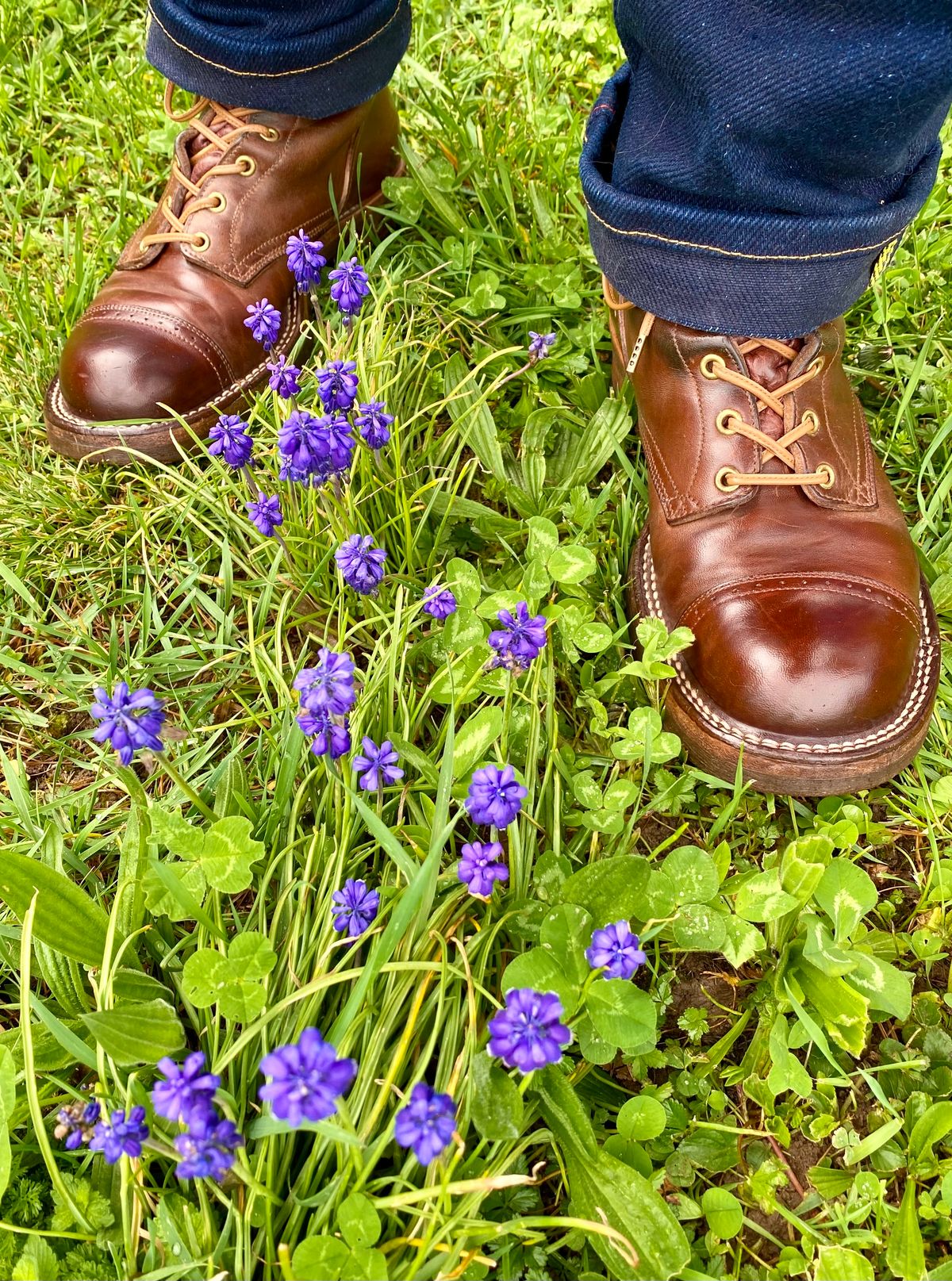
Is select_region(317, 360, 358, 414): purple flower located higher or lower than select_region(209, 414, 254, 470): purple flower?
higher

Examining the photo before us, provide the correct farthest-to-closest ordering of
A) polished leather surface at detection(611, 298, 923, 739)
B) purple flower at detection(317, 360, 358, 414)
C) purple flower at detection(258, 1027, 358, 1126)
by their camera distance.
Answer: polished leather surface at detection(611, 298, 923, 739) < purple flower at detection(317, 360, 358, 414) < purple flower at detection(258, 1027, 358, 1126)

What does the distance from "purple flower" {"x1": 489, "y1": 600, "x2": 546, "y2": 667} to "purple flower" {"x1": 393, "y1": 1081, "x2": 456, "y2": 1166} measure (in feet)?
1.87

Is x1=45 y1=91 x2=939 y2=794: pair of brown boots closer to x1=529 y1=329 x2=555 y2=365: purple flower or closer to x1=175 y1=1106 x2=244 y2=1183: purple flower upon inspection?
x1=529 y1=329 x2=555 y2=365: purple flower

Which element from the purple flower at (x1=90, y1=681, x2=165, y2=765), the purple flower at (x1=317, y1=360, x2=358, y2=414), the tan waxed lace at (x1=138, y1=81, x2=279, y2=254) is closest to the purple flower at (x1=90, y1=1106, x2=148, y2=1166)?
the purple flower at (x1=90, y1=681, x2=165, y2=765)

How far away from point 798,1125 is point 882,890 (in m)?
0.42

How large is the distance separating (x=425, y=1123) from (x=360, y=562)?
76 centimetres

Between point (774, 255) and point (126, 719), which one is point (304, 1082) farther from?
point (774, 255)

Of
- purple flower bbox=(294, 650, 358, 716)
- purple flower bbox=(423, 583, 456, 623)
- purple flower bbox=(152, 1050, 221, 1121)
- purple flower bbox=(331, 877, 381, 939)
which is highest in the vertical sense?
purple flower bbox=(294, 650, 358, 716)

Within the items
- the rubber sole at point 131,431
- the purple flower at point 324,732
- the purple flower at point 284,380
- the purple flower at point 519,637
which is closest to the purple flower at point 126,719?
the purple flower at point 324,732

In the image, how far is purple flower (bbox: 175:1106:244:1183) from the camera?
869mm

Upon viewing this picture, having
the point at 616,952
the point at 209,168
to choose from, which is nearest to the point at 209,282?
the point at 209,168

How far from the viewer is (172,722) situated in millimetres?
1674

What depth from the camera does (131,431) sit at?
1.94 m

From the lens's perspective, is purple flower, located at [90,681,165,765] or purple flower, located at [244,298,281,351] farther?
purple flower, located at [244,298,281,351]
